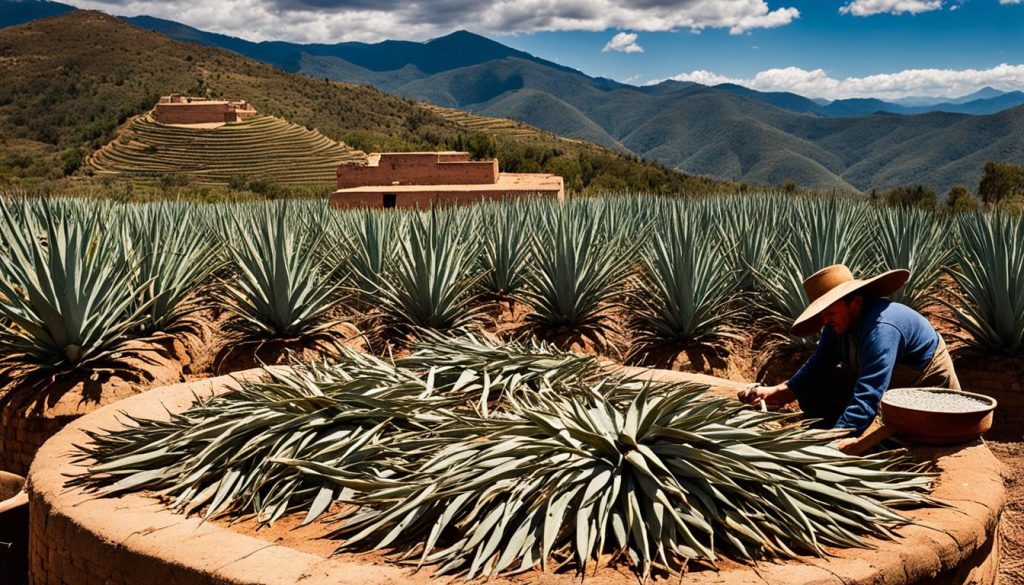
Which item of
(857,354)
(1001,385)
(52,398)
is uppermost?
(857,354)

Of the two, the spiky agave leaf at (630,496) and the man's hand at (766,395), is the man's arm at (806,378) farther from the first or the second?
the spiky agave leaf at (630,496)

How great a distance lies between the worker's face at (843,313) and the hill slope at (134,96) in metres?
53.8

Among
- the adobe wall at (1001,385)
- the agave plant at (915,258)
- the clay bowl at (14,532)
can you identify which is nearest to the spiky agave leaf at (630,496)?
the clay bowl at (14,532)

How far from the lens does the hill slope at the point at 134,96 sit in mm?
68250

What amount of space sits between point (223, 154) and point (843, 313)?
65182mm

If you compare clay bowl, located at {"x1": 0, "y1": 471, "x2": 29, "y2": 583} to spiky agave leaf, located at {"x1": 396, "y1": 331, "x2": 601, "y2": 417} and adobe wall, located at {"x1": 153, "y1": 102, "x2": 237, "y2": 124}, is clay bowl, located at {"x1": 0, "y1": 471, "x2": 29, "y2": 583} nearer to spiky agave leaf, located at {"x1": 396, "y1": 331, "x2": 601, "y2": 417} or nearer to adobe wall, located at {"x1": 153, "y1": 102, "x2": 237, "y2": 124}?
spiky agave leaf, located at {"x1": 396, "y1": 331, "x2": 601, "y2": 417}

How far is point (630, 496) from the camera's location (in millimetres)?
2555

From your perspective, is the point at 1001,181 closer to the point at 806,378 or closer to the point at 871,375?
the point at 806,378

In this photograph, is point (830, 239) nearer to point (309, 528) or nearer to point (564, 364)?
point (564, 364)

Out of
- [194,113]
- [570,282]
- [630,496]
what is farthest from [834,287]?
[194,113]

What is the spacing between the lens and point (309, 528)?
9.40ft

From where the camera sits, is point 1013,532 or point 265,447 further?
point 1013,532

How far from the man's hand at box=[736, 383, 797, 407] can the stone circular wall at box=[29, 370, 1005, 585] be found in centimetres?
72

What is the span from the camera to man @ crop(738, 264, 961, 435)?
340 centimetres
